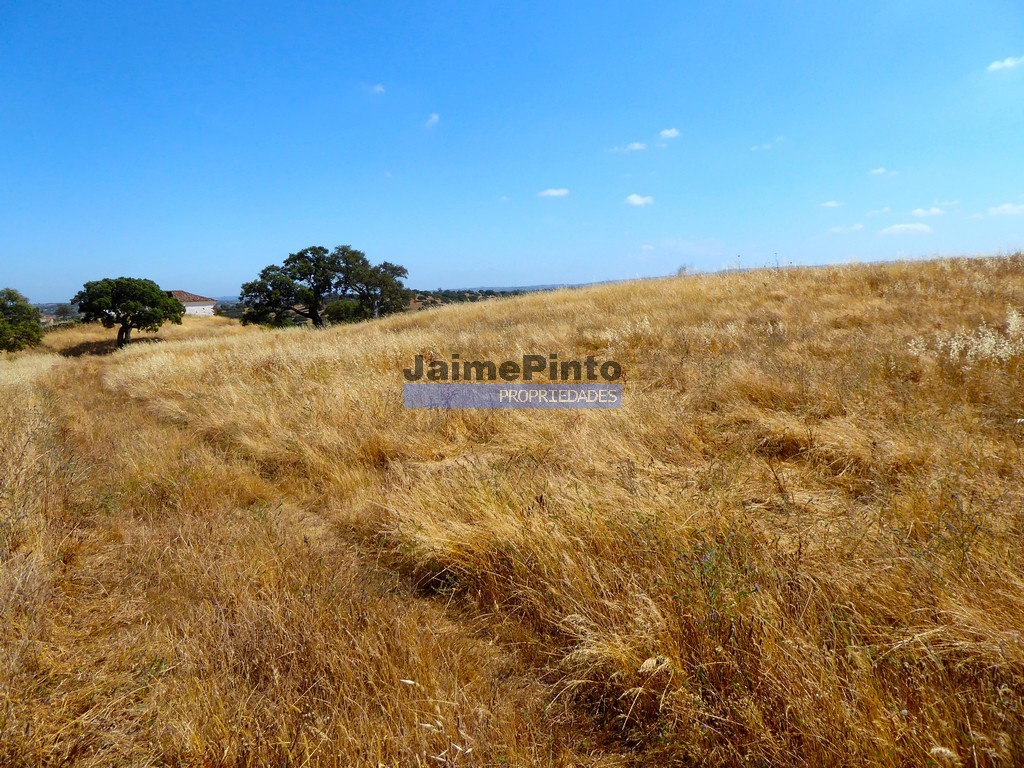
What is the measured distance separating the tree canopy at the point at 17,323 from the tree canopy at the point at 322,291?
39.7ft

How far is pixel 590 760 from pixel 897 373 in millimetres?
5113

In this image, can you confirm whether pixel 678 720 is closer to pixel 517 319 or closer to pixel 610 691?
pixel 610 691

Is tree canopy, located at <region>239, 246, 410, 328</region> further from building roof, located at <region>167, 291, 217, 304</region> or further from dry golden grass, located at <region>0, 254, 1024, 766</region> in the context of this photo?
building roof, located at <region>167, 291, 217, 304</region>

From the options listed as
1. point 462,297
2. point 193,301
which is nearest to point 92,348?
point 462,297

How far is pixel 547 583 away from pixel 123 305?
39.9 meters

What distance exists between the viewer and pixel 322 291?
3591 centimetres

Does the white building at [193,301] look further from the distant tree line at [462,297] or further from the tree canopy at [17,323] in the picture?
the distant tree line at [462,297]

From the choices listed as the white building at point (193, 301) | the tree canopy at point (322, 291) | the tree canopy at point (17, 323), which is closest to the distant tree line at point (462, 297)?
the tree canopy at point (322, 291)

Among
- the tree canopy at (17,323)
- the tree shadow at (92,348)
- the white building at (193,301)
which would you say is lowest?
the tree shadow at (92,348)

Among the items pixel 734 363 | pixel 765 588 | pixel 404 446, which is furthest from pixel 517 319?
pixel 765 588

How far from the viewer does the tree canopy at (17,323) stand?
26095mm

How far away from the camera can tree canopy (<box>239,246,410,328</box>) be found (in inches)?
1298

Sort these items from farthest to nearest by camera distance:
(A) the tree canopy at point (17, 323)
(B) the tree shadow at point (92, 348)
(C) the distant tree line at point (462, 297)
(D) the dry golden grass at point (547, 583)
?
(B) the tree shadow at point (92, 348)
(A) the tree canopy at point (17, 323)
(C) the distant tree line at point (462, 297)
(D) the dry golden grass at point (547, 583)

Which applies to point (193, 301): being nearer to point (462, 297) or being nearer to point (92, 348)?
point (92, 348)
